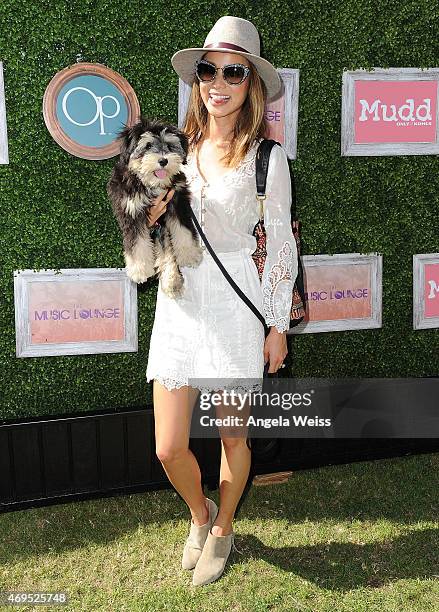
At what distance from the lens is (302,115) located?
12.4ft

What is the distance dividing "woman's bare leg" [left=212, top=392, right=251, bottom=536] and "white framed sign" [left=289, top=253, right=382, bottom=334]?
131cm

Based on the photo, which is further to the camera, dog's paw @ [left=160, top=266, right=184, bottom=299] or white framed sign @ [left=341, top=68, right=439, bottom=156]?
white framed sign @ [left=341, top=68, right=439, bottom=156]

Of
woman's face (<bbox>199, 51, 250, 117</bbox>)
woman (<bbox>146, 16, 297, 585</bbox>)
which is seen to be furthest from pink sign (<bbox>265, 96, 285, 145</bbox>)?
woman's face (<bbox>199, 51, 250, 117</bbox>)

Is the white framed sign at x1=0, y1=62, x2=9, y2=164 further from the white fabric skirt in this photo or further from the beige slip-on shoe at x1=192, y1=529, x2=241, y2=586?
the beige slip-on shoe at x1=192, y1=529, x2=241, y2=586

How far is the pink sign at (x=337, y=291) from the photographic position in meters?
3.99

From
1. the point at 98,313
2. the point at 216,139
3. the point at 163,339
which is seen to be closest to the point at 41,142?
the point at 98,313

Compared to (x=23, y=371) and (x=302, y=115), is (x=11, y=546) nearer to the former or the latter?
(x=23, y=371)

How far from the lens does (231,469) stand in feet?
9.28

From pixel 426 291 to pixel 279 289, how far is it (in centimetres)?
197

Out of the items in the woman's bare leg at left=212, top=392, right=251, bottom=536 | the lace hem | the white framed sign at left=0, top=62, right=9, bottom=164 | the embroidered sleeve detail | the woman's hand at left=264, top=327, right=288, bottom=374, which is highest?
the white framed sign at left=0, top=62, right=9, bottom=164

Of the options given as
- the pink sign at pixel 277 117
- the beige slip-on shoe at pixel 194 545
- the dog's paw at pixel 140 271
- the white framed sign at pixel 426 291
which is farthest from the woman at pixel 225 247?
the white framed sign at pixel 426 291

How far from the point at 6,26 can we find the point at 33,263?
1234 mm

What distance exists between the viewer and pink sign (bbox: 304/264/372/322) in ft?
13.1

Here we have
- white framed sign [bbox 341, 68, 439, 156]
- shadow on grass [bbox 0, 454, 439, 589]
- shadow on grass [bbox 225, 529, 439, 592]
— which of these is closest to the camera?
shadow on grass [bbox 225, 529, 439, 592]
